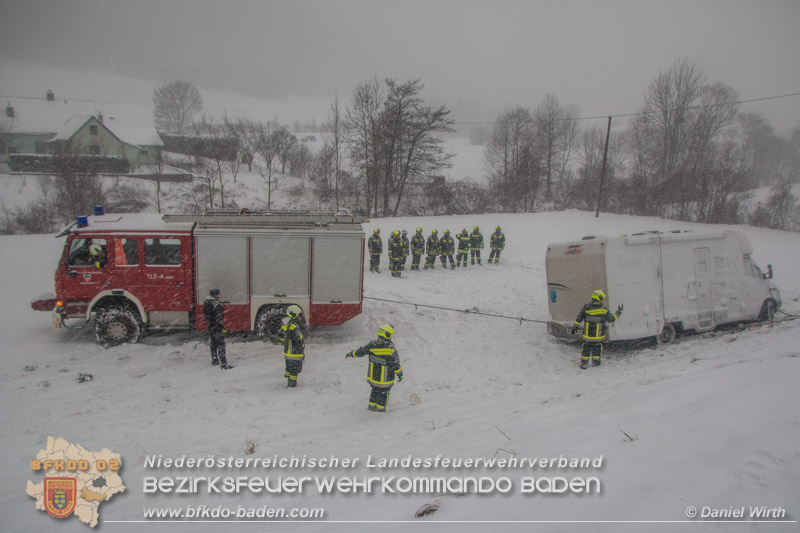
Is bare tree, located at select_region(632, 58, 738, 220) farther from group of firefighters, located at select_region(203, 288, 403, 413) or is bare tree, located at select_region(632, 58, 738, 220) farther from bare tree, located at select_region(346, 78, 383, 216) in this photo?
group of firefighters, located at select_region(203, 288, 403, 413)

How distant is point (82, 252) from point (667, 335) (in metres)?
13.9

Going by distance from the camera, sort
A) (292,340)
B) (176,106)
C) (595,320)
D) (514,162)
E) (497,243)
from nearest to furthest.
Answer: (292,340) → (595,320) → (497,243) → (514,162) → (176,106)

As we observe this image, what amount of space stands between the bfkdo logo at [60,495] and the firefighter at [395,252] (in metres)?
12.6

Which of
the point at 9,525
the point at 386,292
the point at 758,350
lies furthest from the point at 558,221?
the point at 9,525

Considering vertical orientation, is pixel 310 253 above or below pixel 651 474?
above

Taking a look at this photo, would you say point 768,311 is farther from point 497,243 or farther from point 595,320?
point 497,243

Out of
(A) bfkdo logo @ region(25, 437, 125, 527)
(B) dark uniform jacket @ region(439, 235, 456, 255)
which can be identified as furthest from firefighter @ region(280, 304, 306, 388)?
(B) dark uniform jacket @ region(439, 235, 456, 255)

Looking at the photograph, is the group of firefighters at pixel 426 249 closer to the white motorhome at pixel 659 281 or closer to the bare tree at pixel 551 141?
the white motorhome at pixel 659 281

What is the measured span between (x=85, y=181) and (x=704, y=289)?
3200 cm

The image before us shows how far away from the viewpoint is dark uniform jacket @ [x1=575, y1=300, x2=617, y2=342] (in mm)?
8219

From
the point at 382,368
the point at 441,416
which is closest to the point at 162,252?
the point at 382,368

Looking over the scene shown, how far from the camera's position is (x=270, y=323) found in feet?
31.1

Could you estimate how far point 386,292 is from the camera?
45.8 ft

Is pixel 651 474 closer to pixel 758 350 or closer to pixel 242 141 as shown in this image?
pixel 758 350
